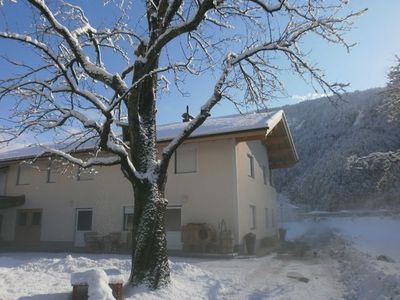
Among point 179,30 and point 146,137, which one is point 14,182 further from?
point 179,30

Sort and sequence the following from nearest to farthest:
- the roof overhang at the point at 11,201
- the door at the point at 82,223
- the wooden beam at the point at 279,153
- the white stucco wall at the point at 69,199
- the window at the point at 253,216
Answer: the white stucco wall at the point at 69,199
the window at the point at 253,216
the door at the point at 82,223
the roof overhang at the point at 11,201
the wooden beam at the point at 279,153

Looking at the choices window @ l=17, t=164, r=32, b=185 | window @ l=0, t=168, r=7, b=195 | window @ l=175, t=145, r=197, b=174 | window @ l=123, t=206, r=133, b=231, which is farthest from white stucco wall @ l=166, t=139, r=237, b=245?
window @ l=0, t=168, r=7, b=195

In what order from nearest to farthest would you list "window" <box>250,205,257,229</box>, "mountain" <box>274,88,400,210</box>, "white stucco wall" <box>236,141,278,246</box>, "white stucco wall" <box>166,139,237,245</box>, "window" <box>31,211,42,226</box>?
"white stucco wall" <box>166,139,237,245</box>
"white stucco wall" <box>236,141,278,246</box>
"window" <box>250,205,257,229</box>
"window" <box>31,211,42,226</box>
"mountain" <box>274,88,400,210</box>

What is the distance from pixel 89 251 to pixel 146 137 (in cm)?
1099

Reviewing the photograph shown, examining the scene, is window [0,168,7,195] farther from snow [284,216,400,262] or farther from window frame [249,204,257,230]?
snow [284,216,400,262]

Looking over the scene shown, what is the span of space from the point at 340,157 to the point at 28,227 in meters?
52.4

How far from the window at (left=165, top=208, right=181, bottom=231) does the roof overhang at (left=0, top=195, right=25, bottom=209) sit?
29.0 feet

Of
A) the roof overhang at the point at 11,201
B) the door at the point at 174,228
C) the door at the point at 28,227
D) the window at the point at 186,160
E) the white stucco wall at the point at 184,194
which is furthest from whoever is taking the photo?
the door at the point at 28,227

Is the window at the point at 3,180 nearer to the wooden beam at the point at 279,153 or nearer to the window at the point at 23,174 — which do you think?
the window at the point at 23,174

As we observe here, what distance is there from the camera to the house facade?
55.0 ft

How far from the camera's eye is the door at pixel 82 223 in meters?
19.8

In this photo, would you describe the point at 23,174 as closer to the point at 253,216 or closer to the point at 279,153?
the point at 253,216

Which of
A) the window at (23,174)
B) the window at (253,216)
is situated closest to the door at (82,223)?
the window at (23,174)

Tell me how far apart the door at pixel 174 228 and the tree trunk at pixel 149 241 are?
9.19 m
